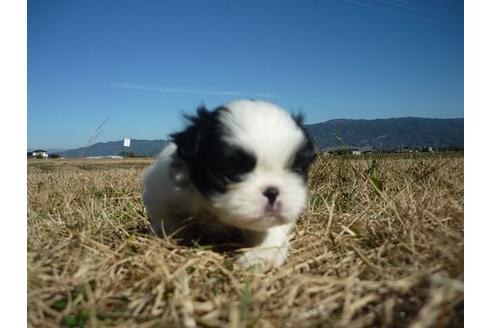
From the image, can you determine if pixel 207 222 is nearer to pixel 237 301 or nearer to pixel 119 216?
pixel 237 301

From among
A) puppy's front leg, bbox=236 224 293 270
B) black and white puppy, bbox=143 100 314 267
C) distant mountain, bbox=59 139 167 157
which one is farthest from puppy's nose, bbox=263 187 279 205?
distant mountain, bbox=59 139 167 157

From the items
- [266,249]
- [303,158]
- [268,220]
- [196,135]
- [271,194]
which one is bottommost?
[266,249]

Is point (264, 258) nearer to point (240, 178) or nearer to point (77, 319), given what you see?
point (240, 178)

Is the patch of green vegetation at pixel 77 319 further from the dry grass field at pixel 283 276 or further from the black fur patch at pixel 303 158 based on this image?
the black fur patch at pixel 303 158

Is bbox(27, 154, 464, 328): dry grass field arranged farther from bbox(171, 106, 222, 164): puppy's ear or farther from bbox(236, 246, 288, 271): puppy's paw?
bbox(171, 106, 222, 164): puppy's ear

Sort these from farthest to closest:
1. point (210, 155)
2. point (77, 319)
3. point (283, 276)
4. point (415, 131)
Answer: point (415, 131) → point (210, 155) → point (283, 276) → point (77, 319)

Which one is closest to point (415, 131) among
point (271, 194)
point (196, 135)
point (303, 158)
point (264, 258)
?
point (303, 158)
